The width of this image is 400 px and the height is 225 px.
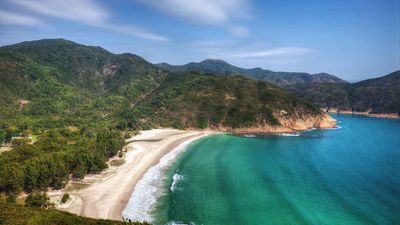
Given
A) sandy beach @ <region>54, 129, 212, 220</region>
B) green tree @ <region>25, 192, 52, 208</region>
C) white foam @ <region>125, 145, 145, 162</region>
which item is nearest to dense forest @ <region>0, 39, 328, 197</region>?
white foam @ <region>125, 145, 145, 162</region>

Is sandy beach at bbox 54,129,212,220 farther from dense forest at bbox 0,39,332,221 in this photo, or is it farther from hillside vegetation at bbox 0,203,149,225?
hillside vegetation at bbox 0,203,149,225

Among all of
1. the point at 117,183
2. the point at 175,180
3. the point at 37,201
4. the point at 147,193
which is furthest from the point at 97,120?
the point at 37,201

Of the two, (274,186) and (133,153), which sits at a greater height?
(133,153)

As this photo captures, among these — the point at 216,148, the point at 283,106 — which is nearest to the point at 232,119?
the point at 283,106

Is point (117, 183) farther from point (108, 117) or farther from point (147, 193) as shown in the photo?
point (108, 117)

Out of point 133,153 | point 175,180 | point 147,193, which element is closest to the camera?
point 147,193

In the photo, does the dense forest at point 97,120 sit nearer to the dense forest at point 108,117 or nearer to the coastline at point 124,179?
the dense forest at point 108,117

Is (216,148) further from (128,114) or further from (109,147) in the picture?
(128,114)
